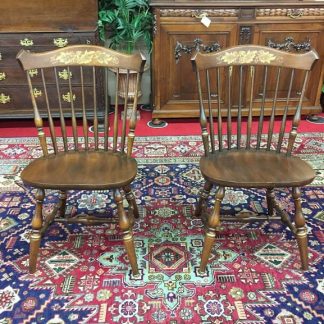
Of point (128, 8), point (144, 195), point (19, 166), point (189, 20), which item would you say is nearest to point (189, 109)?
point (189, 20)

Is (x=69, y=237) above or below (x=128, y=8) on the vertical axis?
below

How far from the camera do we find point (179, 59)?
3.57m

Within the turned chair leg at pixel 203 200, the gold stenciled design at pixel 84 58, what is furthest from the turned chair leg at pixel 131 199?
the gold stenciled design at pixel 84 58

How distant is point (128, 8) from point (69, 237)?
2.36 m

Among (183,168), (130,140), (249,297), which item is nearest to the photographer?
(249,297)

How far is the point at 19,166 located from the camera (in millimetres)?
3061

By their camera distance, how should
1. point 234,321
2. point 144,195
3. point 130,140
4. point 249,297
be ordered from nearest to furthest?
point 234,321, point 249,297, point 130,140, point 144,195

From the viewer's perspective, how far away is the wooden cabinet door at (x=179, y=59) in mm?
3439

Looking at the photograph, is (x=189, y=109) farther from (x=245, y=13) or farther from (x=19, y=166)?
(x=19, y=166)

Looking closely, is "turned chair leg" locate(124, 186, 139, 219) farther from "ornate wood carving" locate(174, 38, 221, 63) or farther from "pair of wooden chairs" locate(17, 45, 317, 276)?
"ornate wood carving" locate(174, 38, 221, 63)

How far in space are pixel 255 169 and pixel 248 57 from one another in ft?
2.19

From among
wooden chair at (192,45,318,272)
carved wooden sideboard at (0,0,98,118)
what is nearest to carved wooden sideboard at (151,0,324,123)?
carved wooden sideboard at (0,0,98,118)

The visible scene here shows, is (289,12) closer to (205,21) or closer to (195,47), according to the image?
(205,21)

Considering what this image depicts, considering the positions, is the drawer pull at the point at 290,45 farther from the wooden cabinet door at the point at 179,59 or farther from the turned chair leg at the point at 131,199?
the turned chair leg at the point at 131,199
